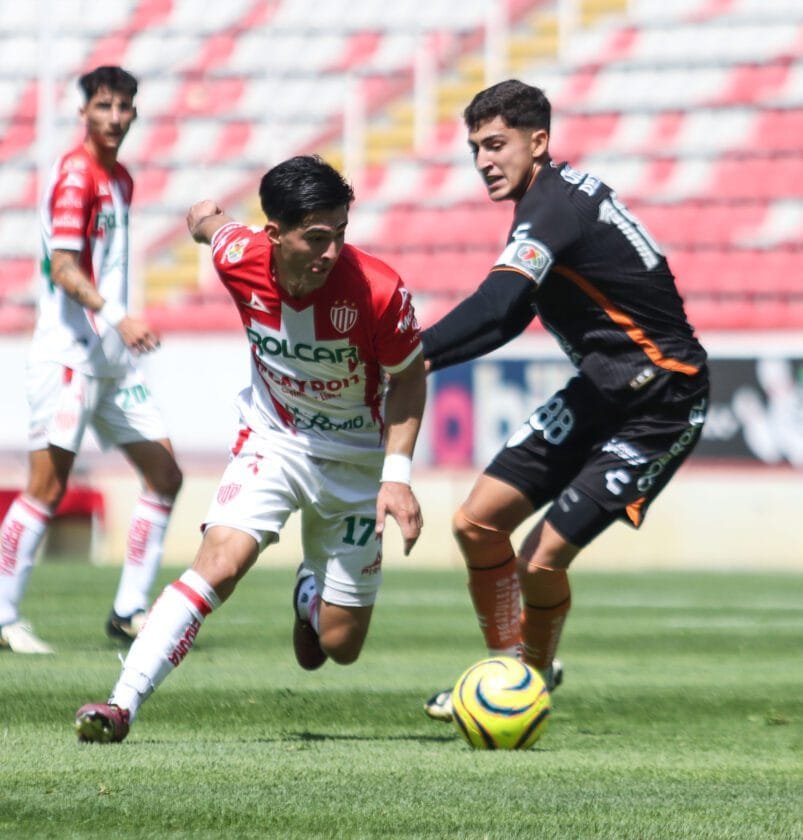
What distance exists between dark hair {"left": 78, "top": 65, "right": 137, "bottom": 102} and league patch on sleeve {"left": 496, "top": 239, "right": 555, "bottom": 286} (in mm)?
2662

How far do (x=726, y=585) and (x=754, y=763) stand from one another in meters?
7.93

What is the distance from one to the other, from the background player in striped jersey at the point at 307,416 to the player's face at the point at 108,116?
81.2 inches

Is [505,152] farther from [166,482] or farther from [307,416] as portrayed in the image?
[166,482]

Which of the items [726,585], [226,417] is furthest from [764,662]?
[226,417]

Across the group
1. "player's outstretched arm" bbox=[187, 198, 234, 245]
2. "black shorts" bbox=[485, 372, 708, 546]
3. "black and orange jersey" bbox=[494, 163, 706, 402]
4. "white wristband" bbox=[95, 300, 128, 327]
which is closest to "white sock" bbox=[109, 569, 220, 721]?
"player's outstretched arm" bbox=[187, 198, 234, 245]

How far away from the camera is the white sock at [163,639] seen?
5.05m

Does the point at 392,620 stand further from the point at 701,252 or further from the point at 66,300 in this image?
the point at 701,252

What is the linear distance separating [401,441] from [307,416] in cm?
47

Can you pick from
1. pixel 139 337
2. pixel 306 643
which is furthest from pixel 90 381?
pixel 306 643

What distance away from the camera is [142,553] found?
8.10 m

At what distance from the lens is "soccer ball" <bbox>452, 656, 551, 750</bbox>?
524 centimetres

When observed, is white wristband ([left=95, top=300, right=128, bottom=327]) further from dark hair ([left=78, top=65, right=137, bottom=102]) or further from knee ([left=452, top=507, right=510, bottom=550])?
knee ([left=452, top=507, right=510, bottom=550])

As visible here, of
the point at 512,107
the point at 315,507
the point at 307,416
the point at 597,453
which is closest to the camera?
the point at 307,416

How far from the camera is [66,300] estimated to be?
8.12 m
